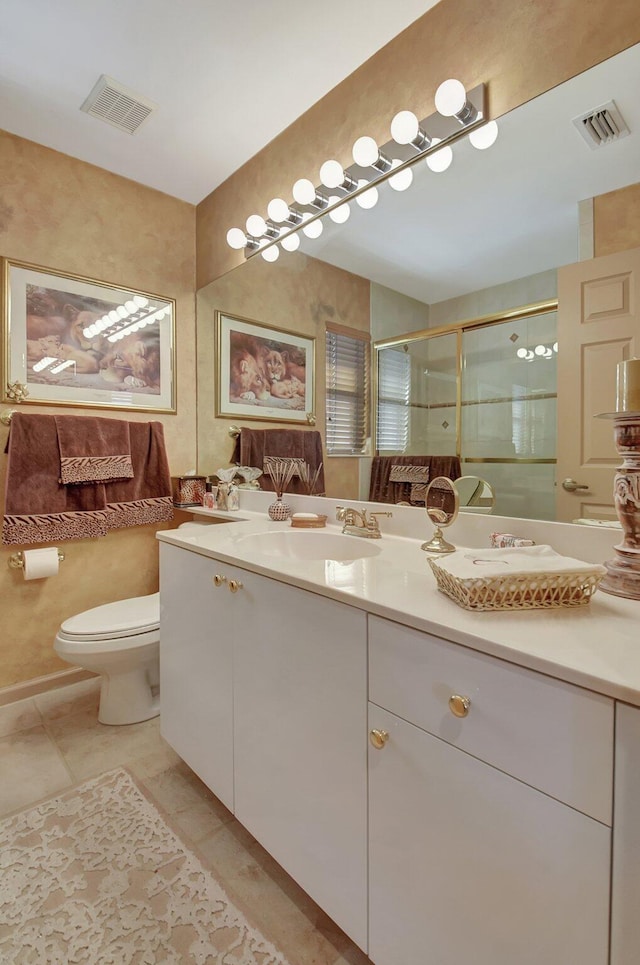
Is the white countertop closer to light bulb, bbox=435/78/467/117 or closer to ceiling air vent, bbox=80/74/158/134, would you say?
light bulb, bbox=435/78/467/117

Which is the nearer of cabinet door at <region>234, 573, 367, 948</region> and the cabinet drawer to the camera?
the cabinet drawer

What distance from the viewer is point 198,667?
51.8 inches

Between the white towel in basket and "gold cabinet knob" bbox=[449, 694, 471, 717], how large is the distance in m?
0.18

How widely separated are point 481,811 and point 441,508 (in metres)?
0.70

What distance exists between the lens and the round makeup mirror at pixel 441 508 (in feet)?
3.92

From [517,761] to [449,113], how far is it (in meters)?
1.60

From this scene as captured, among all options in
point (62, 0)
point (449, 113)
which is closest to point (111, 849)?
point (449, 113)

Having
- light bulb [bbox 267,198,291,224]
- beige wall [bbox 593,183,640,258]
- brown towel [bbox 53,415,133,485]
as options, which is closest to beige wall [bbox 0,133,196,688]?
brown towel [bbox 53,415,133,485]

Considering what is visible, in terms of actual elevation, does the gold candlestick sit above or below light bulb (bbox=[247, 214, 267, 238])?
below

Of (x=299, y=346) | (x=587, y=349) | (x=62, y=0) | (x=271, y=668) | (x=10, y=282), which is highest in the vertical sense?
(x=62, y=0)

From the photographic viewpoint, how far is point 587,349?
109 cm

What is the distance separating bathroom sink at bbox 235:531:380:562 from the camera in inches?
56.2

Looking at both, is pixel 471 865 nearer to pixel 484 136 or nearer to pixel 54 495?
pixel 484 136

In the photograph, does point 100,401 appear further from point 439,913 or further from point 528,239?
point 439,913
